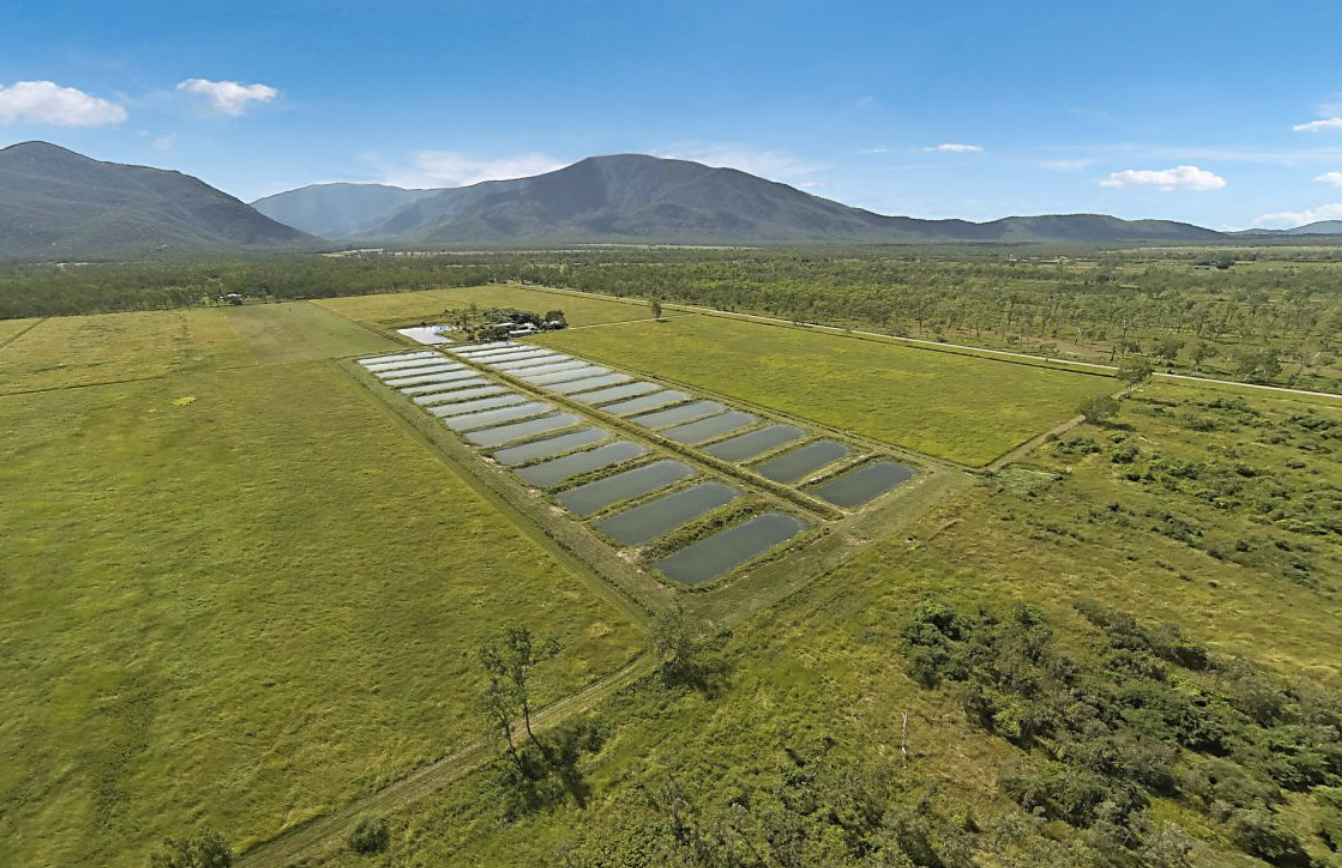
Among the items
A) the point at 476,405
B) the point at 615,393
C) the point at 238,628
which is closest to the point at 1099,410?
the point at 615,393

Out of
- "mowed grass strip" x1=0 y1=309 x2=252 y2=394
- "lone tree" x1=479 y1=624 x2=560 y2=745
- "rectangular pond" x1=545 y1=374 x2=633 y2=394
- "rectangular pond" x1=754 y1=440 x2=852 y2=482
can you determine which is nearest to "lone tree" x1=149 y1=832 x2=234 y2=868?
"lone tree" x1=479 y1=624 x2=560 y2=745

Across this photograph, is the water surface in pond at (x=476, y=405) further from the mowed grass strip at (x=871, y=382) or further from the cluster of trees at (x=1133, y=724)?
the cluster of trees at (x=1133, y=724)

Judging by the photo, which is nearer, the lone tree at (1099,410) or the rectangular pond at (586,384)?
the lone tree at (1099,410)

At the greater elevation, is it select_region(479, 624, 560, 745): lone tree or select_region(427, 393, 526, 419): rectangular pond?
select_region(427, 393, 526, 419): rectangular pond

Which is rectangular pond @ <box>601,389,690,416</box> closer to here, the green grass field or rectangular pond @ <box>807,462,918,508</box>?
the green grass field

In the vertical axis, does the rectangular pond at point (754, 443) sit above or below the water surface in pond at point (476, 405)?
below

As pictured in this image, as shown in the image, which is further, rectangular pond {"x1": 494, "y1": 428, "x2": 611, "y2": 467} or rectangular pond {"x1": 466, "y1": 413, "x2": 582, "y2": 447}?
rectangular pond {"x1": 466, "y1": 413, "x2": 582, "y2": 447}

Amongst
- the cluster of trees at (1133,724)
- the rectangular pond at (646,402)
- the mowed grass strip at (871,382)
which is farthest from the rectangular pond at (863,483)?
the rectangular pond at (646,402)
